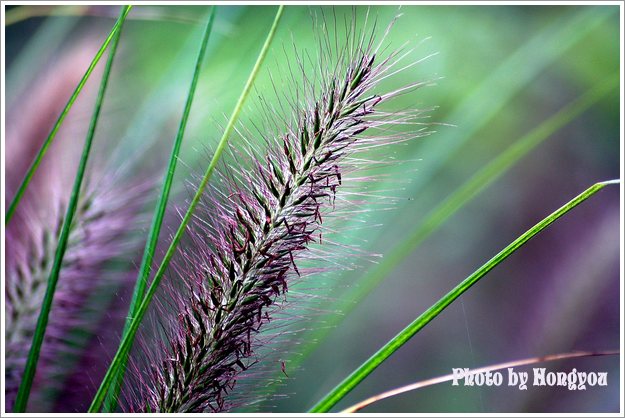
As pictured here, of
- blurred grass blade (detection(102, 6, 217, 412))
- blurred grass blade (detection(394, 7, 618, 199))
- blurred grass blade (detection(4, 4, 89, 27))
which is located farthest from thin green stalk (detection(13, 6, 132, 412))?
blurred grass blade (detection(394, 7, 618, 199))

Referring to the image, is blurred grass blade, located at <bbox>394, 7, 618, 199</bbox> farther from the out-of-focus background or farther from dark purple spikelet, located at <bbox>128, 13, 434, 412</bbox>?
dark purple spikelet, located at <bbox>128, 13, 434, 412</bbox>

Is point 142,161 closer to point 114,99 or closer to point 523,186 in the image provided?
point 114,99

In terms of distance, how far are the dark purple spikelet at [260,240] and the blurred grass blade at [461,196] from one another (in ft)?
0.55

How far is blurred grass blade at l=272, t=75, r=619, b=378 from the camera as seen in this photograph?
0.71 m

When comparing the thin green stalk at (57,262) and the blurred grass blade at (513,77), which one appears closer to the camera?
the thin green stalk at (57,262)

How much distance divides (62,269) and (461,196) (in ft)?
1.71

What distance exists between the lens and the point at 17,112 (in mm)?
726

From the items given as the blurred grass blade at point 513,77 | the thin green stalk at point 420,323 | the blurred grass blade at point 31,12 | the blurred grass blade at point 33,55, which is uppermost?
the blurred grass blade at point 31,12

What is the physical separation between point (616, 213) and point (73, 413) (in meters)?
0.77

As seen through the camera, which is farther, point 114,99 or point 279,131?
point 114,99

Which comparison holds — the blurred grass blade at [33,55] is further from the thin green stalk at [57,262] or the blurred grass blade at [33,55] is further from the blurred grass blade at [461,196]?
the blurred grass blade at [461,196]

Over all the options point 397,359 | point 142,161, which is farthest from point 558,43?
point 142,161

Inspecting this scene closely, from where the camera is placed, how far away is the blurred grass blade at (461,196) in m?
0.71

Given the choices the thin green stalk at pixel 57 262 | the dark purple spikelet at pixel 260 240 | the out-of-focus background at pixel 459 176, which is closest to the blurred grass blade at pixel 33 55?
the out-of-focus background at pixel 459 176
